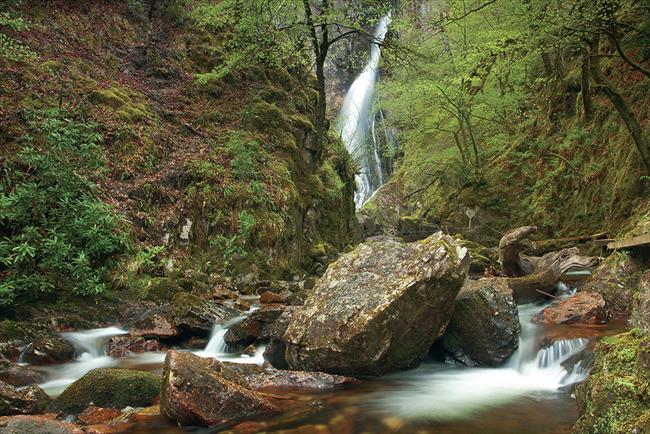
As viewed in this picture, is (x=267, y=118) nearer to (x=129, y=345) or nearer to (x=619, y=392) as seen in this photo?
(x=129, y=345)

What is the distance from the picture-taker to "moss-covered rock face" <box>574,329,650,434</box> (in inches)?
105

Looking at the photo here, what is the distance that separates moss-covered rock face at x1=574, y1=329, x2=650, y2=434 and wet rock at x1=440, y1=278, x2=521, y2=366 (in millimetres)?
2693

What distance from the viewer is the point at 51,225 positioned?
281 inches

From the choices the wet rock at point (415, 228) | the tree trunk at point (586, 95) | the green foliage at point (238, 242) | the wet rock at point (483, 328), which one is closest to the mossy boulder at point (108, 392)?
the wet rock at point (483, 328)

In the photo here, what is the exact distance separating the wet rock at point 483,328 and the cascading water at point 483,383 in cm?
17

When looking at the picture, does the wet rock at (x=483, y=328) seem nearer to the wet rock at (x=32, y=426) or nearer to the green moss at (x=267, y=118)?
the wet rock at (x=32, y=426)

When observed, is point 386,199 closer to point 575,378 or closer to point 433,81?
point 433,81

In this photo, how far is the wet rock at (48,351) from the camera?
580 cm

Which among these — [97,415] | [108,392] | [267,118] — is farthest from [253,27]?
[97,415]

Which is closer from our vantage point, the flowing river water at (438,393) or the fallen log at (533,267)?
the flowing river water at (438,393)

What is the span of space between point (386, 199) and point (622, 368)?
91.3 feet

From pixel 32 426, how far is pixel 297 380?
256cm

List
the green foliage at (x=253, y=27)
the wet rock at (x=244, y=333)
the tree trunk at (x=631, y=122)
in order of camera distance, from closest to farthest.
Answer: the wet rock at (x=244, y=333) < the tree trunk at (x=631, y=122) < the green foliage at (x=253, y=27)

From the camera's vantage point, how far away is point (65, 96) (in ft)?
33.4
